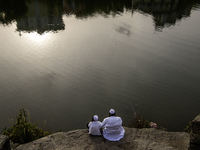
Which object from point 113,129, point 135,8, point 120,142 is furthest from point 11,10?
point 120,142

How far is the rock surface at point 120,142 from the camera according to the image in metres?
7.63

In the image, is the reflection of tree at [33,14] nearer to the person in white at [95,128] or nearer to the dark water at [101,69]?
the dark water at [101,69]

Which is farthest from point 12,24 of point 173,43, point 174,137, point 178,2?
point 178,2

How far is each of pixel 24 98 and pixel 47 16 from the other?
25568 mm

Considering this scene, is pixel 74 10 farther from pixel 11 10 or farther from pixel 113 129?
pixel 113 129

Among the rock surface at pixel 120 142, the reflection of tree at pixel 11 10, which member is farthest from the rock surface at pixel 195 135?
the reflection of tree at pixel 11 10

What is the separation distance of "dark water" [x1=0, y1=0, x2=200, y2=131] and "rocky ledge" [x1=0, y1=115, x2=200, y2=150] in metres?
2.67

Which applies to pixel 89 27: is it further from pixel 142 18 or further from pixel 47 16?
pixel 47 16

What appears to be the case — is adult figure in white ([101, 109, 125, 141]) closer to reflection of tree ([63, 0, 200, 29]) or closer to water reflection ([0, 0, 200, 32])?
water reflection ([0, 0, 200, 32])

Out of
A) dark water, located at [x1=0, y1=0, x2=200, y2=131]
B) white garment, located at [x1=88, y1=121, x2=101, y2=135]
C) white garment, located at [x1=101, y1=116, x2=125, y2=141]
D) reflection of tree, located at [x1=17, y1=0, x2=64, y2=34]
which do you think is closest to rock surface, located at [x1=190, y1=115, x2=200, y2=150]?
white garment, located at [x1=101, y1=116, x2=125, y2=141]

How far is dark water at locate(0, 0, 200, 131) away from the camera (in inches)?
486

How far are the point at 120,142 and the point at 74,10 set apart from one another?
28.8 metres

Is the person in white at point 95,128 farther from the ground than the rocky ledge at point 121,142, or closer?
farther from the ground

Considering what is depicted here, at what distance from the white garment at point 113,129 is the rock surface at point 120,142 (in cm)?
18
